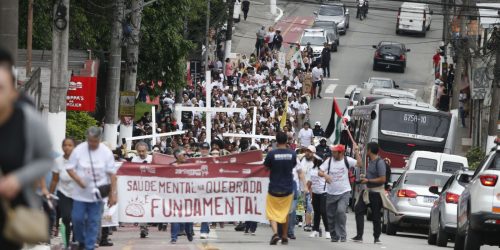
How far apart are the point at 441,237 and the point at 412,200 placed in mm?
3574

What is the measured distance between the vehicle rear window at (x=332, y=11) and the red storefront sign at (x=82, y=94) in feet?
159

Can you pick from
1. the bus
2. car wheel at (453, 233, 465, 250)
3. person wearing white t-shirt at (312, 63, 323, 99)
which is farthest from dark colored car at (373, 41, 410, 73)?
car wheel at (453, 233, 465, 250)

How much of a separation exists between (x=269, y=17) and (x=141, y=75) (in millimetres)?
40490

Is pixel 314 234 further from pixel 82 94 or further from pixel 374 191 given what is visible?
pixel 82 94

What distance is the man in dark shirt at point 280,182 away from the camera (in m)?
20.2

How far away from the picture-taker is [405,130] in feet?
131

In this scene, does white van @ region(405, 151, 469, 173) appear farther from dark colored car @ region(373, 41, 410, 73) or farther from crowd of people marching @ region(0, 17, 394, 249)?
dark colored car @ region(373, 41, 410, 73)

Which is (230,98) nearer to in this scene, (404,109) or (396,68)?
(404,109)

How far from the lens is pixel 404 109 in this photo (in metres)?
40.0

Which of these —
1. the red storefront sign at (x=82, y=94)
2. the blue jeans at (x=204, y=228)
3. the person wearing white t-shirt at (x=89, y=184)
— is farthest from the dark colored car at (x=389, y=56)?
the person wearing white t-shirt at (x=89, y=184)

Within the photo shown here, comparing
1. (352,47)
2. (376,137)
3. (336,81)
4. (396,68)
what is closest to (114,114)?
(376,137)

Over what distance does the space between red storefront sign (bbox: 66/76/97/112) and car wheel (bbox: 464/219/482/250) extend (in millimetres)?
14785

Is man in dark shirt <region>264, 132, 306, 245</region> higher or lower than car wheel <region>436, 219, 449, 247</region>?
higher

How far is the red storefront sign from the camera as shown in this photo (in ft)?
106
